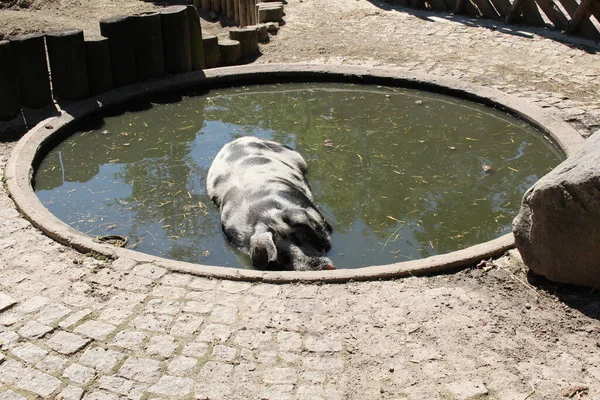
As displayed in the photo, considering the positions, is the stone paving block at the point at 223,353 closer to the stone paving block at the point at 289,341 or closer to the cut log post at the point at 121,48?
the stone paving block at the point at 289,341

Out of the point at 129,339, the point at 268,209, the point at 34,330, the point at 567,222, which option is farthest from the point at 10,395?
the point at 567,222

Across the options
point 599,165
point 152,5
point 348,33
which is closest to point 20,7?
point 152,5

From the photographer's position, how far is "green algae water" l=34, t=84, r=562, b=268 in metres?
6.18

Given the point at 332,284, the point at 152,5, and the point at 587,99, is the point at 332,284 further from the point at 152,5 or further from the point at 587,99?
the point at 152,5

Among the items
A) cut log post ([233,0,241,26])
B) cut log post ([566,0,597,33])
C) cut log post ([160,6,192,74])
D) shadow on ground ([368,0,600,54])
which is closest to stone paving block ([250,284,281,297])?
cut log post ([160,6,192,74])

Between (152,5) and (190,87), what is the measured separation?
521 cm

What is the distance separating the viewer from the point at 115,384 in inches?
163

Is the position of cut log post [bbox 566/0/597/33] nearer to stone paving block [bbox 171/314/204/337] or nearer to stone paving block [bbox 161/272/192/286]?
stone paving block [bbox 161/272/192/286]

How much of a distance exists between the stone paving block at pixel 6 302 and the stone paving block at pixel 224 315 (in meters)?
1.39

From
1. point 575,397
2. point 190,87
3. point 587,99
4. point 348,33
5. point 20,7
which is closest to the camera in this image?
point 575,397

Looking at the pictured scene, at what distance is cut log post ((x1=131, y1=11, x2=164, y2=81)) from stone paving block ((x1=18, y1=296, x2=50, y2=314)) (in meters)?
5.32

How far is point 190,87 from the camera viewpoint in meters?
9.84

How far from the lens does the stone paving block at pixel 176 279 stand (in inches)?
203

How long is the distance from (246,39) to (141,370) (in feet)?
24.7
